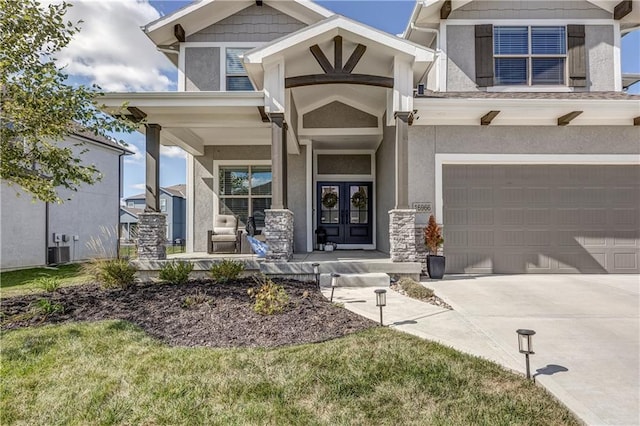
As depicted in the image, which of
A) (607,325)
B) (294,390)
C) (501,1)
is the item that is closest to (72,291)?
(294,390)

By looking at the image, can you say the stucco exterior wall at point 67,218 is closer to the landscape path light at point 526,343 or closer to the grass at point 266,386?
the grass at point 266,386

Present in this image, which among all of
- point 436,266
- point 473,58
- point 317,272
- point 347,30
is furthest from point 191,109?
point 473,58

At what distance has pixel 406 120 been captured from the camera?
7.22 metres

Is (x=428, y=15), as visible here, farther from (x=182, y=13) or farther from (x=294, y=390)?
(x=294, y=390)

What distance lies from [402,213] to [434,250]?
1314 millimetres

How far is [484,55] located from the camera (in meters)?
8.88

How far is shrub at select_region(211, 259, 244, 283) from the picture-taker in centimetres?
659

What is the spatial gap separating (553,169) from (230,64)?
876 cm

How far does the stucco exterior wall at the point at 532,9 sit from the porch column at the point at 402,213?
4.23 metres

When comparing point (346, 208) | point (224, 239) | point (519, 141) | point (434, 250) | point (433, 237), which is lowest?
point (434, 250)

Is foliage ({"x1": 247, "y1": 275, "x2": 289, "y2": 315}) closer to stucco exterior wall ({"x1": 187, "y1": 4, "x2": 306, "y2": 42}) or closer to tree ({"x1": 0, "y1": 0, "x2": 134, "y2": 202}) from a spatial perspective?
tree ({"x1": 0, "y1": 0, "x2": 134, "y2": 202})

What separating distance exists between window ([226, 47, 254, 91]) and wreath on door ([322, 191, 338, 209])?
3955 mm

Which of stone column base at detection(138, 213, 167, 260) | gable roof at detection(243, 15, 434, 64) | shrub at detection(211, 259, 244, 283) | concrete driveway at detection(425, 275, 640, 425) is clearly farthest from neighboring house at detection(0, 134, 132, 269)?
concrete driveway at detection(425, 275, 640, 425)

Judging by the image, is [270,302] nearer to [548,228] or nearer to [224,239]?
[224,239]
